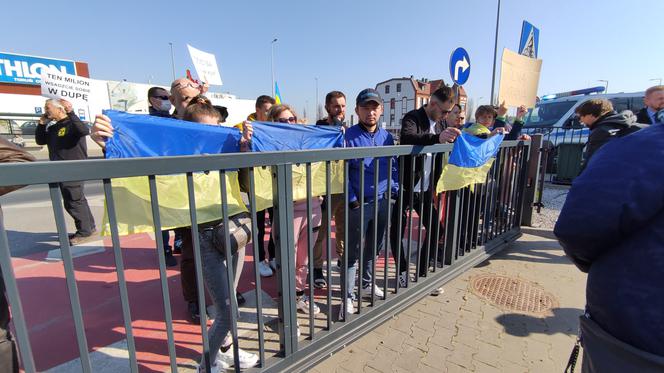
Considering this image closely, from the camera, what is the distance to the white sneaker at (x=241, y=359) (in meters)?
2.16

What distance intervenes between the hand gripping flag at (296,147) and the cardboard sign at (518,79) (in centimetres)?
296

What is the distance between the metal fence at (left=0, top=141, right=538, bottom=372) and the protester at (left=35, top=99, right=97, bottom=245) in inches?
151

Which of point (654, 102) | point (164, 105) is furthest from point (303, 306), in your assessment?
point (654, 102)

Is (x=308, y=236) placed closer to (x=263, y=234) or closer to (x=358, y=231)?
(x=358, y=231)

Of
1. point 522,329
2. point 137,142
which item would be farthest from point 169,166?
point 522,329

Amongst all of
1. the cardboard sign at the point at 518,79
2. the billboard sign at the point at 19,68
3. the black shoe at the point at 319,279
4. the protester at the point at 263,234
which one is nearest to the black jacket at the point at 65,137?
the protester at the point at 263,234

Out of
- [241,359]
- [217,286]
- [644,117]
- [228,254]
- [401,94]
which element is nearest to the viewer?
[228,254]

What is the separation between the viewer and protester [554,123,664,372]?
1.04m

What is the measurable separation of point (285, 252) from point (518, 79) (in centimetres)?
445

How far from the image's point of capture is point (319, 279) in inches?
138

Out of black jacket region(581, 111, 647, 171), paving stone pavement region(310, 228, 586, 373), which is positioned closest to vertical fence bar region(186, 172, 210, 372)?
paving stone pavement region(310, 228, 586, 373)

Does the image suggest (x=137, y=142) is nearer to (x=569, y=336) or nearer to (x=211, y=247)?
(x=211, y=247)

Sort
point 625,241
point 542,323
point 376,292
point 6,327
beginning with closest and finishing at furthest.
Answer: point 625,241, point 6,327, point 542,323, point 376,292

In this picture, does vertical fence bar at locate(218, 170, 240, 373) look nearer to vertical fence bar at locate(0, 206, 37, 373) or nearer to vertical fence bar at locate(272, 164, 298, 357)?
vertical fence bar at locate(272, 164, 298, 357)
